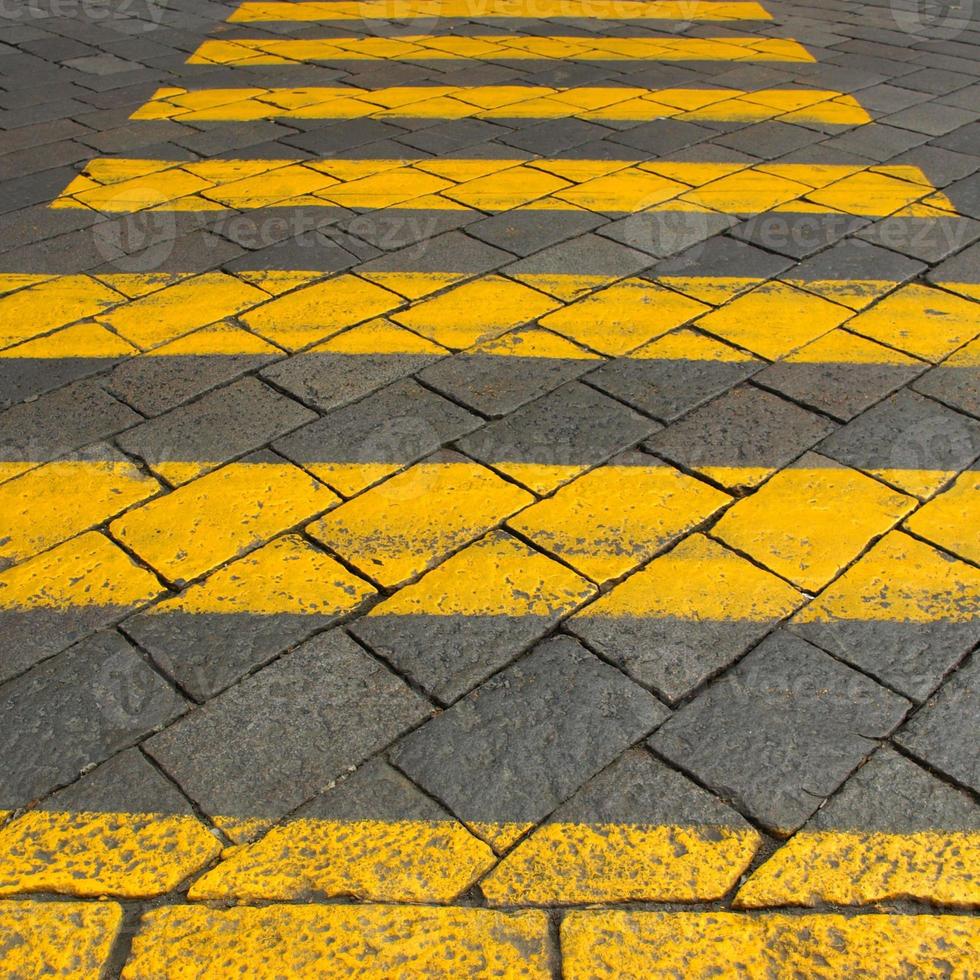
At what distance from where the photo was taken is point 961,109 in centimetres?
561

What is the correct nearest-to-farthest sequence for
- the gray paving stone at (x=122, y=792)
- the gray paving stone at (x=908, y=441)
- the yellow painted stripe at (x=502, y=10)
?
the gray paving stone at (x=122, y=792), the gray paving stone at (x=908, y=441), the yellow painted stripe at (x=502, y=10)

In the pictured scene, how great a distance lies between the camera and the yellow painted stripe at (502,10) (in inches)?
299

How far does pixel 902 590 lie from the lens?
2555 millimetres

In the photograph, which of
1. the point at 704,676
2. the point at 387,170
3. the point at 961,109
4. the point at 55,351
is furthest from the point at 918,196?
the point at 55,351

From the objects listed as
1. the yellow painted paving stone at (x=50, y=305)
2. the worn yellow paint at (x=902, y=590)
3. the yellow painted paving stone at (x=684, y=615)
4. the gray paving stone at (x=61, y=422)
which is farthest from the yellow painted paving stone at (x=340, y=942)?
the yellow painted paving stone at (x=50, y=305)

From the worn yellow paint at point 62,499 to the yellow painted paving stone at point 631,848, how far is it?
59.5 inches

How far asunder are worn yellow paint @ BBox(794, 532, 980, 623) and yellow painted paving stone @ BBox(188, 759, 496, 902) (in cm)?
100

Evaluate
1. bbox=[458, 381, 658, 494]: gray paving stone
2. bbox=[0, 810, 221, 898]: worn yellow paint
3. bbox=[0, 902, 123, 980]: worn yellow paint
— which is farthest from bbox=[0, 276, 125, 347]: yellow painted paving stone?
bbox=[0, 902, 123, 980]: worn yellow paint

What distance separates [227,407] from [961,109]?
4.43 metres

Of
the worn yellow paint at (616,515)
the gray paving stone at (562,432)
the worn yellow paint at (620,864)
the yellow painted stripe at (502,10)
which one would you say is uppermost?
the yellow painted stripe at (502,10)

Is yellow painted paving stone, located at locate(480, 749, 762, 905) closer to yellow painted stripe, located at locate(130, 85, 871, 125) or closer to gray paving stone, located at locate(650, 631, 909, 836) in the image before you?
gray paving stone, located at locate(650, 631, 909, 836)

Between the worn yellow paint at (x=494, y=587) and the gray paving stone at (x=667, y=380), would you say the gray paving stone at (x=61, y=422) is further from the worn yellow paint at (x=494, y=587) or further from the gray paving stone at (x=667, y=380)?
the gray paving stone at (x=667, y=380)

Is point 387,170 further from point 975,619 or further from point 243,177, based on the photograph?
point 975,619

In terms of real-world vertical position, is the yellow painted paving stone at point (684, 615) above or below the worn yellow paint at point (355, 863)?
above
